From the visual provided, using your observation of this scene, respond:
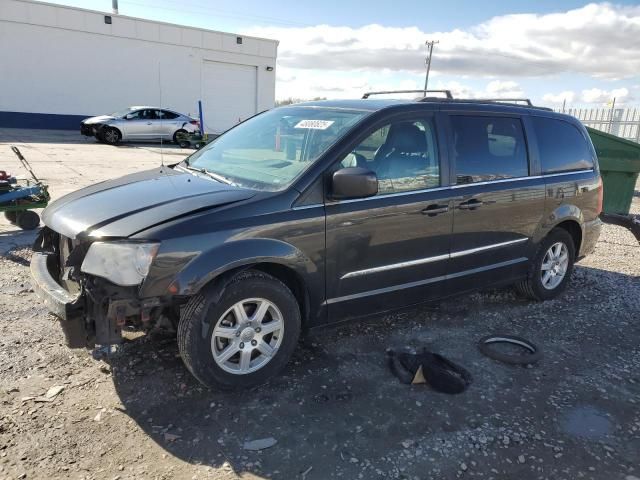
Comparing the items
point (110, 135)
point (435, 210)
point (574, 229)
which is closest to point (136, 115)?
point (110, 135)

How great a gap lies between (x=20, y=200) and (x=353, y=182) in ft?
18.0

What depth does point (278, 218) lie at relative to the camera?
10.4 feet

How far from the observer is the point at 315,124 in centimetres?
387

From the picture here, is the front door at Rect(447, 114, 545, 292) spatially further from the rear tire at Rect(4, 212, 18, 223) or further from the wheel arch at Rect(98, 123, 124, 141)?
the wheel arch at Rect(98, 123, 124, 141)

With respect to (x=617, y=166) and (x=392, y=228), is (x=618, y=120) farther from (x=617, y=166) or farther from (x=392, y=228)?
(x=392, y=228)

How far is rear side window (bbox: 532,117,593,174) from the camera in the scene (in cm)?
480

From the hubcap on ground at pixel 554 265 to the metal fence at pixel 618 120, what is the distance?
18.7 meters

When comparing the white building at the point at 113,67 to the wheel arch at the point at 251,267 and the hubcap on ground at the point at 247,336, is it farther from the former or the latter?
the hubcap on ground at the point at 247,336

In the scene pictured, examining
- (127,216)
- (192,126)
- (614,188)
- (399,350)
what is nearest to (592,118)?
(614,188)

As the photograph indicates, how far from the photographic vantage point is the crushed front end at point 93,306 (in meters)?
2.81

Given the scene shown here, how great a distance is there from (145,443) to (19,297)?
2.58m

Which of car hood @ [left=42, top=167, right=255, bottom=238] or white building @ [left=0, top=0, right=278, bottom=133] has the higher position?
white building @ [left=0, top=0, right=278, bottom=133]

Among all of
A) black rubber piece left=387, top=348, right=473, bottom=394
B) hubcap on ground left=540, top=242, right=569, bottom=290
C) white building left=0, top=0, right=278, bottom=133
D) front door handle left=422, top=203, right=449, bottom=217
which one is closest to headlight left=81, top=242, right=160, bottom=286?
black rubber piece left=387, top=348, right=473, bottom=394

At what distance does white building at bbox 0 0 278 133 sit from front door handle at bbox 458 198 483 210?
2583cm
